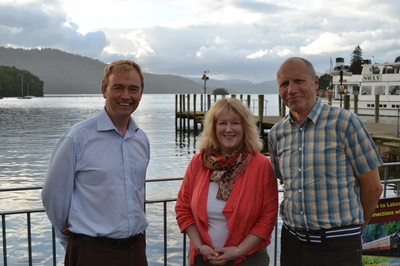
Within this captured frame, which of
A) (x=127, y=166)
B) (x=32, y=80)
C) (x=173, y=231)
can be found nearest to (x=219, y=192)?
(x=127, y=166)

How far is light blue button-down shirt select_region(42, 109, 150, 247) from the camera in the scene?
2.81 metres

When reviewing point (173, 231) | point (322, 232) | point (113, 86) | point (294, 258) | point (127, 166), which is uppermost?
point (113, 86)

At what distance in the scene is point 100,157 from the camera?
2859 mm

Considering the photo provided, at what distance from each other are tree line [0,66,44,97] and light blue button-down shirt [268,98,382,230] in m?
159

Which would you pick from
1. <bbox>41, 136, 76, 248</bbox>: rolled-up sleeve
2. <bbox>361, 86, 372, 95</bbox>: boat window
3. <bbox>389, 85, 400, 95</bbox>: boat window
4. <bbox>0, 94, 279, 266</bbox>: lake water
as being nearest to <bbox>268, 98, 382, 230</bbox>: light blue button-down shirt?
→ <bbox>41, 136, 76, 248</bbox>: rolled-up sleeve

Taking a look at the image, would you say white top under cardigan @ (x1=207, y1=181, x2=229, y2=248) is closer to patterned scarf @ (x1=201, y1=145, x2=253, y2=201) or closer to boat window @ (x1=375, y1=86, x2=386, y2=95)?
patterned scarf @ (x1=201, y1=145, x2=253, y2=201)

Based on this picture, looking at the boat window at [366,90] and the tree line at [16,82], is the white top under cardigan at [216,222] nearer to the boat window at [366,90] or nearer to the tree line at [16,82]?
the boat window at [366,90]

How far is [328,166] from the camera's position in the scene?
2811mm

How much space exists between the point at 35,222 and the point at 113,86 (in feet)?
30.7

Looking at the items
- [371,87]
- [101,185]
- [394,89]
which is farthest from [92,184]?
[371,87]

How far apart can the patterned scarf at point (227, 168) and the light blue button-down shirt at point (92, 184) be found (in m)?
0.62

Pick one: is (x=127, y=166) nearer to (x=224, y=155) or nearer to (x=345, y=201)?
(x=224, y=155)

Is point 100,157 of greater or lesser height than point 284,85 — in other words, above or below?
below

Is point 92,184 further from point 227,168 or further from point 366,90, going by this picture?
point 366,90
